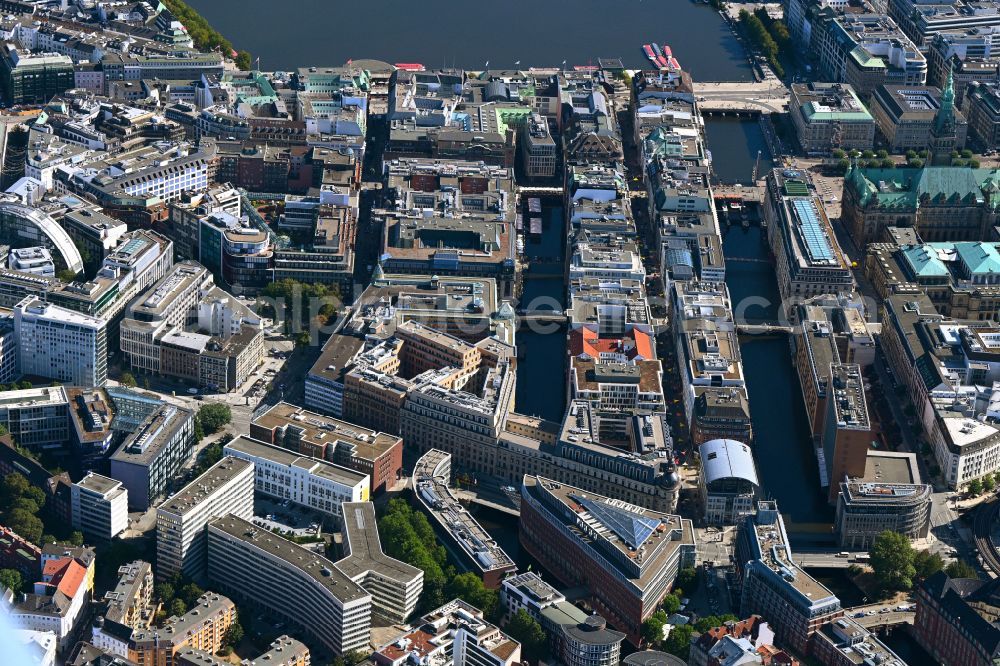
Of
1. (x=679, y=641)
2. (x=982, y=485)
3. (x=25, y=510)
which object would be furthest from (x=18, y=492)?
(x=982, y=485)

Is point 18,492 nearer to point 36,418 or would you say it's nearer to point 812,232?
point 36,418

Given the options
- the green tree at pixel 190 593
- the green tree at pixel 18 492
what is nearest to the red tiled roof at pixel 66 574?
the green tree at pixel 190 593

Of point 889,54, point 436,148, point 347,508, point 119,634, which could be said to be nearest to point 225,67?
point 436,148

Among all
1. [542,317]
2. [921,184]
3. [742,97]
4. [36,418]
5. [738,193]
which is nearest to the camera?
[36,418]

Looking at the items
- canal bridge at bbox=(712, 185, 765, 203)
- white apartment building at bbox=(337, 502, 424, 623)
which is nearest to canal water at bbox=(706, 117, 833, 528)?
canal bridge at bbox=(712, 185, 765, 203)

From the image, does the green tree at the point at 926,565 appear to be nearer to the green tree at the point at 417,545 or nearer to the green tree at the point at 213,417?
the green tree at the point at 417,545

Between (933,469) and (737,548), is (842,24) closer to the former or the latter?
(933,469)
